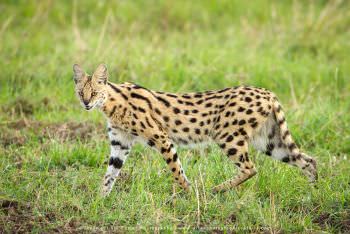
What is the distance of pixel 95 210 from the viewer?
7020mm

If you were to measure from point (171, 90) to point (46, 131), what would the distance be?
2.27 meters

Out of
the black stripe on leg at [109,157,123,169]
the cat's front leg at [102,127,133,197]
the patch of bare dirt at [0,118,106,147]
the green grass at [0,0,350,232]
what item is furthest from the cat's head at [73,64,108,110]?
the patch of bare dirt at [0,118,106,147]

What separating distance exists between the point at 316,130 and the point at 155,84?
A: 2628mm

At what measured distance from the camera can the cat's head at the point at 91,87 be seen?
7680 millimetres

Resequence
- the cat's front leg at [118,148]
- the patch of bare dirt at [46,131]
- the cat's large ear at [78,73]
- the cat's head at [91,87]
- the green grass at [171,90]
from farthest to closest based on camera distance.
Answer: the patch of bare dirt at [46,131] < the cat's front leg at [118,148] < the cat's large ear at [78,73] < the cat's head at [91,87] < the green grass at [171,90]

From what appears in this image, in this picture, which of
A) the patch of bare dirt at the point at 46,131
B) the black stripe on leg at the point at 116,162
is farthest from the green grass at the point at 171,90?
the black stripe on leg at the point at 116,162

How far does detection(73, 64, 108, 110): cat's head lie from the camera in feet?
25.2

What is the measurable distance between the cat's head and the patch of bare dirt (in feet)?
4.01

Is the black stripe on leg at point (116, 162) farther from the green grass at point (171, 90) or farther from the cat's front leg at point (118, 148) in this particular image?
the green grass at point (171, 90)

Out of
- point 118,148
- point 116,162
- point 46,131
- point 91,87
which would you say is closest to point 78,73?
point 91,87

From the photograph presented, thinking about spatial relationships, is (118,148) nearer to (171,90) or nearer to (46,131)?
(46,131)

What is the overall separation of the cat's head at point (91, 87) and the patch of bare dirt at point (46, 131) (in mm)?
1222

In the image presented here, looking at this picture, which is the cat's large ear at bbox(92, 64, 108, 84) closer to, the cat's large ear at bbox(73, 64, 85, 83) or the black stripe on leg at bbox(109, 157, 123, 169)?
the cat's large ear at bbox(73, 64, 85, 83)

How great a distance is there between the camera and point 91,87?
7.75 meters
